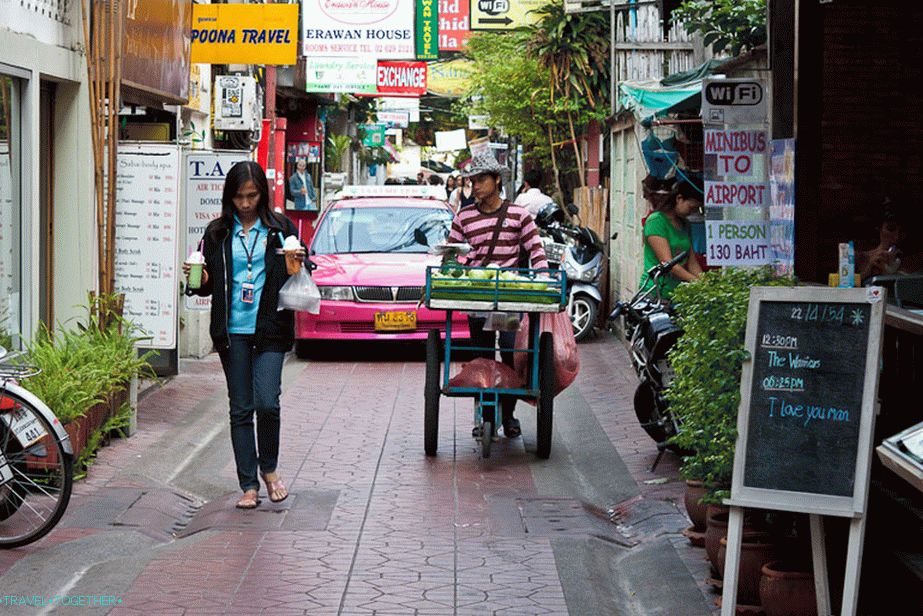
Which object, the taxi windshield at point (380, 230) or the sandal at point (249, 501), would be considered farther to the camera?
the taxi windshield at point (380, 230)

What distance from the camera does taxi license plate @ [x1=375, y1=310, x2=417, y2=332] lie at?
14828 millimetres

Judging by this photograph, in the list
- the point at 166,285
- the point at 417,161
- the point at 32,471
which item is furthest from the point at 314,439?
the point at 417,161

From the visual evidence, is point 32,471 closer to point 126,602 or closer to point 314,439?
point 126,602

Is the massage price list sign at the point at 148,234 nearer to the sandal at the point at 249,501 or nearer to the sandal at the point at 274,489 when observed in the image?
the sandal at the point at 274,489

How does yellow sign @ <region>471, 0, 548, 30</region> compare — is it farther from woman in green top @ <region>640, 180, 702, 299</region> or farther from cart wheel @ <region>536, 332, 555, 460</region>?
cart wheel @ <region>536, 332, 555, 460</region>

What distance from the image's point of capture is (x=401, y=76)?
27.0m

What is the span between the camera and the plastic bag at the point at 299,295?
7875 mm

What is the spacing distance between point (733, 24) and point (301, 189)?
18.7 meters

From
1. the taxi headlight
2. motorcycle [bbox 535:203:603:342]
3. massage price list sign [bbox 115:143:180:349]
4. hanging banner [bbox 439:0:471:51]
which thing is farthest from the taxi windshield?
hanging banner [bbox 439:0:471:51]

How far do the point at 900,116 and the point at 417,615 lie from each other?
4.40 metres

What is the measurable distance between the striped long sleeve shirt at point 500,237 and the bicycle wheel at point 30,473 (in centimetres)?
373

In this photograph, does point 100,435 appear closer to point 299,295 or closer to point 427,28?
point 299,295

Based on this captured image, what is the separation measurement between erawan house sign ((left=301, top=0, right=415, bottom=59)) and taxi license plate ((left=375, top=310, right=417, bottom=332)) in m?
5.36

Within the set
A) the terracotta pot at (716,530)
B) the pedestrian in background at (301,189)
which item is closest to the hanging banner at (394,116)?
the pedestrian in background at (301,189)
